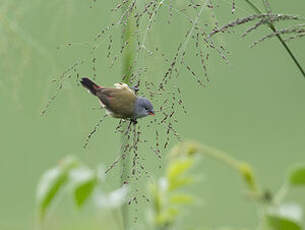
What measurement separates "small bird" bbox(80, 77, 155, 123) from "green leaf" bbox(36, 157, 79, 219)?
0.35ft

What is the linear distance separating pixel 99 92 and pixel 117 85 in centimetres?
5

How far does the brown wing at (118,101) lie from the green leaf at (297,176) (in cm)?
23

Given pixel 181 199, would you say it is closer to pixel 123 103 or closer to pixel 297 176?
pixel 297 176

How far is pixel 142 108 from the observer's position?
2.25ft

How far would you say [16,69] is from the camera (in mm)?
968

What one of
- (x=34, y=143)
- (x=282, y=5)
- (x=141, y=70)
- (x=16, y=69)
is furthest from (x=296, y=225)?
(x=34, y=143)

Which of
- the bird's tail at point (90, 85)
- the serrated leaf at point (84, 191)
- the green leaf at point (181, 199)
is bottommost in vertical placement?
the green leaf at point (181, 199)

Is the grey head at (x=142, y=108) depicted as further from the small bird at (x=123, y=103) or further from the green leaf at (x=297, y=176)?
the green leaf at (x=297, y=176)

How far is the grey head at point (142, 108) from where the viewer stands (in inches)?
26.7

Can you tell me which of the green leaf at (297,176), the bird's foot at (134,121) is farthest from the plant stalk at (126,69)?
the green leaf at (297,176)

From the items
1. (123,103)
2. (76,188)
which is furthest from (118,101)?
(76,188)

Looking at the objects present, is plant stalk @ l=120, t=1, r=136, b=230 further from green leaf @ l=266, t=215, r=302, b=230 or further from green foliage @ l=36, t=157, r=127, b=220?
green leaf @ l=266, t=215, r=302, b=230

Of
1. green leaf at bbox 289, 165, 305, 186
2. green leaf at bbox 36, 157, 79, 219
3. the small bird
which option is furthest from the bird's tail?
green leaf at bbox 289, 165, 305, 186

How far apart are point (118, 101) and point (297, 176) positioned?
0.24 meters
